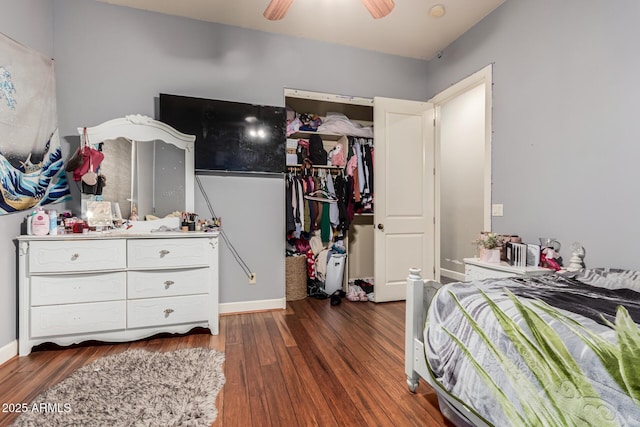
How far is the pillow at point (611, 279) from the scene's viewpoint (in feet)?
4.59

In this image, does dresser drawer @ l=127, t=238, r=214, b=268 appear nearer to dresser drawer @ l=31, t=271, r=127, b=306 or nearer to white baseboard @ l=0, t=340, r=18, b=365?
dresser drawer @ l=31, t=271, r=127, b=306

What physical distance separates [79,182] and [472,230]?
171 inches

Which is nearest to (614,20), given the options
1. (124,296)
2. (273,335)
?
(273,335)

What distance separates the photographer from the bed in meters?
0.78

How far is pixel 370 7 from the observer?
1800 mm

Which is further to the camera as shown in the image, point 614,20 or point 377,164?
point 377,164

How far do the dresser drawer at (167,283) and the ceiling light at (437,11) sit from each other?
303cm

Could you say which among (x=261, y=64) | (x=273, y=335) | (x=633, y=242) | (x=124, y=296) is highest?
(x=261, y=64)

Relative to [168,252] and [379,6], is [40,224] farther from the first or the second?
[379,6]

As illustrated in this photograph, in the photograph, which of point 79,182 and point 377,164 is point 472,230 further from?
point 79,182

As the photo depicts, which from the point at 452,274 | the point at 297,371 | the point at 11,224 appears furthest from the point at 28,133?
the point at 452,274

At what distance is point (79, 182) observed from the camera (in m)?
2.39

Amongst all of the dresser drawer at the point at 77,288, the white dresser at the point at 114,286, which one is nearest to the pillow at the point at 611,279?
the white dresser at the point at 114,286

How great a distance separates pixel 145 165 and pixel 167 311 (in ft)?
→ 4.20
